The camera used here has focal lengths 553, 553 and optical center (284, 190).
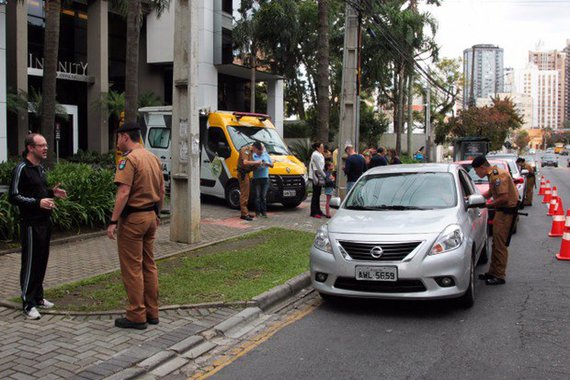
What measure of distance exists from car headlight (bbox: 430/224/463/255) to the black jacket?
4.10 meters

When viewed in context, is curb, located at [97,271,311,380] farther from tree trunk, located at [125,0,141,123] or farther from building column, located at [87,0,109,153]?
building column, located at [87,0,109,153]

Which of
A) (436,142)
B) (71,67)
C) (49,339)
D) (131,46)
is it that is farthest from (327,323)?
(436,142)

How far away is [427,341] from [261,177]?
8.06 m

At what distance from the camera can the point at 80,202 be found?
10.5 metres

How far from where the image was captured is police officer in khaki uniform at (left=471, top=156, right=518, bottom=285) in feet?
24.3

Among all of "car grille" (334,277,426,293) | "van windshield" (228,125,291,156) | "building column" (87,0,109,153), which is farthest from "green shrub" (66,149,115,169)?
"car grille" (334,277,426,293)

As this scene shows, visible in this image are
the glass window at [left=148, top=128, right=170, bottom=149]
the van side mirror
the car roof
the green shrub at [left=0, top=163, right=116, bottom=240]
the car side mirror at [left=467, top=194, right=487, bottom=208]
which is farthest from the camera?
the glass window at [left=148, top=128, right=170, bottom=149]

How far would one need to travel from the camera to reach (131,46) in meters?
14.8

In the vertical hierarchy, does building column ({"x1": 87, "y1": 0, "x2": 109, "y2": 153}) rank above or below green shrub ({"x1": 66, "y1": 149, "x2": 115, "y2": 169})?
above

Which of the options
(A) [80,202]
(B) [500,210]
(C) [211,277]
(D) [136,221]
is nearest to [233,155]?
(A) [80,202]

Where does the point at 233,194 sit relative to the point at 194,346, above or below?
above

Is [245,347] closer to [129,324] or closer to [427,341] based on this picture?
[129,324]

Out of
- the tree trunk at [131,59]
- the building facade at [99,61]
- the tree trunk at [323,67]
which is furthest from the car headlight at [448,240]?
the building facade at [99,61]

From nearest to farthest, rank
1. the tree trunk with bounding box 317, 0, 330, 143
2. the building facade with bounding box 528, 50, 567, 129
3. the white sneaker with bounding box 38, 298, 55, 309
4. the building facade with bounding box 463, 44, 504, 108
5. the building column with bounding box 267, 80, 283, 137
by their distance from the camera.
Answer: the white sneaker with bounding box 38, 298, 55, 309 → the tree trunk with bounding box 317, 0, 330, 143 → the building column with bounding box 267, 80, 283, 137 → the building facade with bounding box 463, 44, 504, 108 → the building facade with bounding box 528, 50, 567, 129
